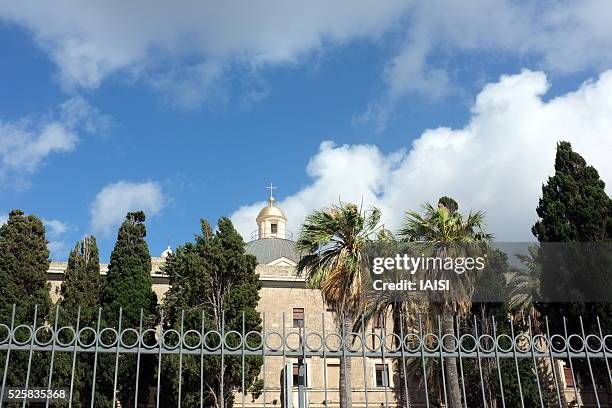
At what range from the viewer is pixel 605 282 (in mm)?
13312

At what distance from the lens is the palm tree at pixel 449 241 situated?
14.2 metres

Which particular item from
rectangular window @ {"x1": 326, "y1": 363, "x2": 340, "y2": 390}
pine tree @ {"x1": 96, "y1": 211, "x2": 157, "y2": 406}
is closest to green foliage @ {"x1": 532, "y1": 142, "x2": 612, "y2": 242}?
pine tree @ {"x1": 96, "y1": 211, "x2": 157, "y2": 406}

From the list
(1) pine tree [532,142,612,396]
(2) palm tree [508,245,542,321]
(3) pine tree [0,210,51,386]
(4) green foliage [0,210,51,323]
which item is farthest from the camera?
(2) palm tree [508,245,542,321]

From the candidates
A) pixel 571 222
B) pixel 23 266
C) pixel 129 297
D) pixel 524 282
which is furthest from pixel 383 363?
pixel 524 282

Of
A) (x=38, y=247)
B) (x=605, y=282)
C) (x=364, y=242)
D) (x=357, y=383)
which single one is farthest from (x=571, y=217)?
(x=38, y=247)

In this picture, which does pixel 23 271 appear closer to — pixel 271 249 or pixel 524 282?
pixel 524 282

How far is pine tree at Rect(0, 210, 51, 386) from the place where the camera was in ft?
65.6

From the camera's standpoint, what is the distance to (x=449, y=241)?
14508 millimetres

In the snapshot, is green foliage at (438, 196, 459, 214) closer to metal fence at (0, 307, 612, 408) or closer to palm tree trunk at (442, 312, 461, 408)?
metal fence at (0, 307, 612, 408)

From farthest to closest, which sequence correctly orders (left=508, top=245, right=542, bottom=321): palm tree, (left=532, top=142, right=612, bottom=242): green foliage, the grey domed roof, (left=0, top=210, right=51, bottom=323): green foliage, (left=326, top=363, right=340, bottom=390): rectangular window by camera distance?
the grey domed roof
(left=326, top=363, right=340, bottom=390): rectangular window
(left=508, top=245, right=542, bottom=321): palm tree
(left=0, top=210, right=51, bottom=323): green foliage
(left=532, top=142, right=612, bottom=242): green foliage

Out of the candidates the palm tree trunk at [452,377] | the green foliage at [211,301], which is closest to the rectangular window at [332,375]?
the green foliage at [211,301]

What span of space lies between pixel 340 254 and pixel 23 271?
13570 mm

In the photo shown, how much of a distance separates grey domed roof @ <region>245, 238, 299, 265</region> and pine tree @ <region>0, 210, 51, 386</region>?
18.0 metres

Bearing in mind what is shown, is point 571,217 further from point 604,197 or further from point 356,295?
point 356,295
